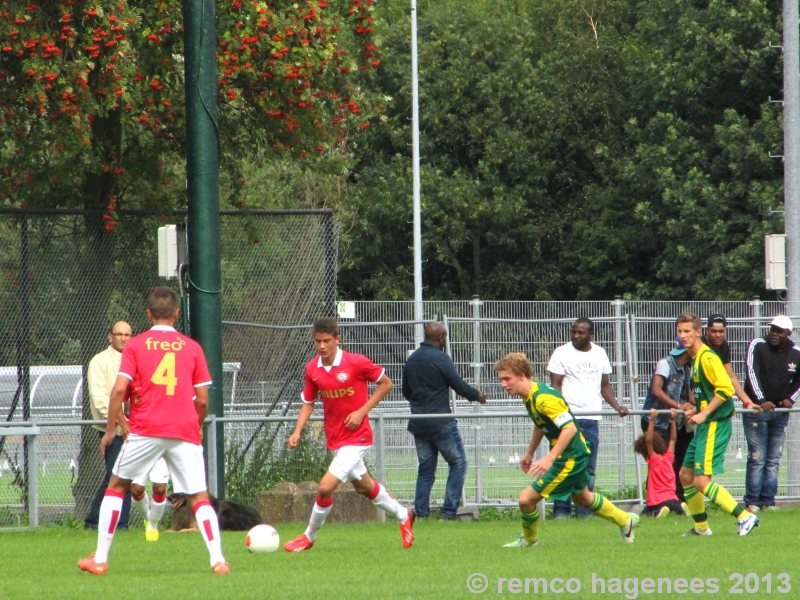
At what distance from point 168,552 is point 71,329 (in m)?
4.56

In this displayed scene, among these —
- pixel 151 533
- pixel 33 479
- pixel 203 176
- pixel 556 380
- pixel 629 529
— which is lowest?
pixel 151 533

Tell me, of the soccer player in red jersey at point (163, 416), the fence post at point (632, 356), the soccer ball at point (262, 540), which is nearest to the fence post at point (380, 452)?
the soccer ball at point (262, 540)

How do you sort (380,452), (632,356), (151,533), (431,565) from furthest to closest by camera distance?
1. (632,356)
2. (380,452)
3. (151,533)
4. (431,565)

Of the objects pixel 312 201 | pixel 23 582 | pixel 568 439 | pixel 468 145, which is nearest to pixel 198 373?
pixel 23 582

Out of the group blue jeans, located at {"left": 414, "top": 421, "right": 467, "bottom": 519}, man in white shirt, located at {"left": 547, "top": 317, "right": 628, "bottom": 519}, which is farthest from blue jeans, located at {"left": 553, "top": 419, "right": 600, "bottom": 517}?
blue jeans, located at {"left": 414, "top": 421, "right": 467, "bottom": 519}

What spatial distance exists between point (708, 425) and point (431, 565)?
115 inches

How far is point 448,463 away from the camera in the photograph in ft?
51.1

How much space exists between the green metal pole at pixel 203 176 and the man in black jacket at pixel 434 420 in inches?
99.0

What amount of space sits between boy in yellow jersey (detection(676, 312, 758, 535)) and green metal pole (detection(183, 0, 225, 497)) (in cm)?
423

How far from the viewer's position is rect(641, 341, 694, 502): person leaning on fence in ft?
50.8

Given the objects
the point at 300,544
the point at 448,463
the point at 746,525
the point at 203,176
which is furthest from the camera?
the point at 448,463

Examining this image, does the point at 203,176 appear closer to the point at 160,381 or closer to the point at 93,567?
the point at 160,381

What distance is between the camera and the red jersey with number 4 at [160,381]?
9953 millimetres

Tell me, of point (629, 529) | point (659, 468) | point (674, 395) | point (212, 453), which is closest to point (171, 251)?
point (212, 453)
